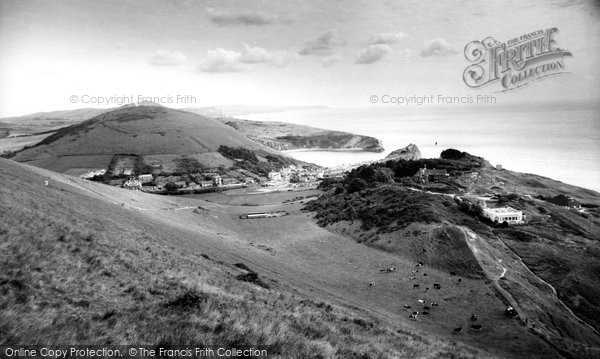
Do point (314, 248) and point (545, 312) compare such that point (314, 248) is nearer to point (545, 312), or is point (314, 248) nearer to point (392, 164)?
point (545, 312)

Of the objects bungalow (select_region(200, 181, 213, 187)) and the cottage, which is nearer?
the cottage

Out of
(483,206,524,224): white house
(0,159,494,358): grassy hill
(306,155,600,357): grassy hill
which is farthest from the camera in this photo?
(483,206,524,224): white house

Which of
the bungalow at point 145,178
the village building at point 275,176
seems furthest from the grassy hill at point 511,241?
the bungalow at point 145,178

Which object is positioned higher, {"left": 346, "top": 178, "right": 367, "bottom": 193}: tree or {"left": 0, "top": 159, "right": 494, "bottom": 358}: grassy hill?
{"left": 0, "top": 159, "right": 494, "bottom": 358}: grassy hill

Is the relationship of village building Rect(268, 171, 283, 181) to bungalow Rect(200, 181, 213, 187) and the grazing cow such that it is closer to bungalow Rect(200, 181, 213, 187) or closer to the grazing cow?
bungalow Rect(200, 181, 213, 187)

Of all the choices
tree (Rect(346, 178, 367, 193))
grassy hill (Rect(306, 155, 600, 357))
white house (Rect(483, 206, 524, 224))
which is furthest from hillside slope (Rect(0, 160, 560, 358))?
tree (Rect(346, 178, 367, 193))

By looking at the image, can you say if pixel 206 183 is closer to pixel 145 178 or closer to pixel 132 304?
pixel 145 178

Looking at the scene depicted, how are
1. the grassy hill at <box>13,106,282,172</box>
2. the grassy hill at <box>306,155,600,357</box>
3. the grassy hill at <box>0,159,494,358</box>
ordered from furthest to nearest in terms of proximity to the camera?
the grassy hill at <box>13,106,282,172</box>
the grassy hill at <box>306,155,600,357</box>
the grassy hill at <box>0,159,494,358</box>

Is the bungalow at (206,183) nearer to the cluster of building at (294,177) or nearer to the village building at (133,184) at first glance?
the village building at (133,184)

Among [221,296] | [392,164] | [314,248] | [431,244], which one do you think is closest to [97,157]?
[392,164]
